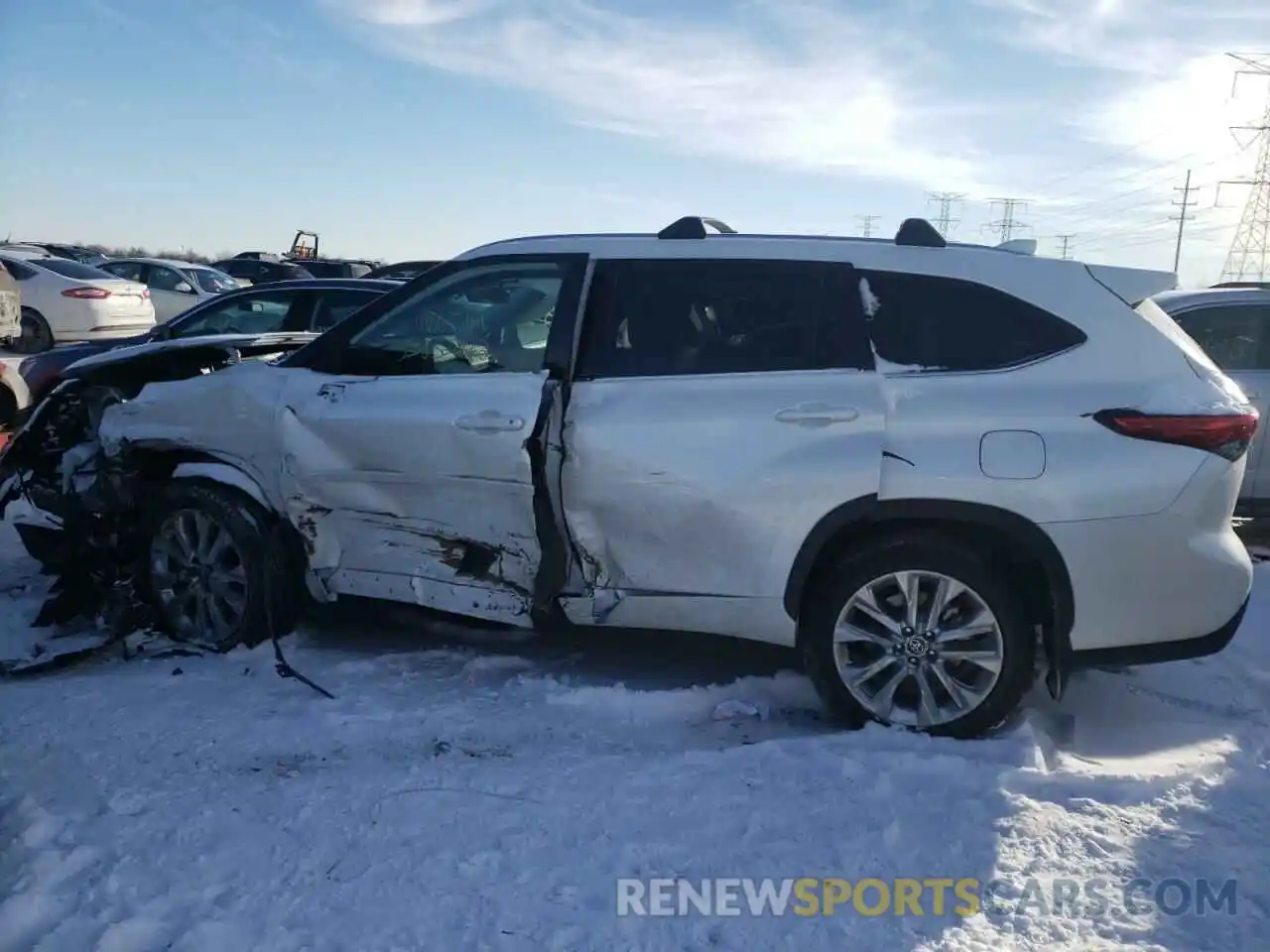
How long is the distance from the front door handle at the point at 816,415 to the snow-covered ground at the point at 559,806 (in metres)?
1.13

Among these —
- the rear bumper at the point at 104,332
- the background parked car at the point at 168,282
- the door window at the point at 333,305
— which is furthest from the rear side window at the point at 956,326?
the background parked car at the point at 168,282

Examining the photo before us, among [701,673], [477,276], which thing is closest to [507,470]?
[477,276]

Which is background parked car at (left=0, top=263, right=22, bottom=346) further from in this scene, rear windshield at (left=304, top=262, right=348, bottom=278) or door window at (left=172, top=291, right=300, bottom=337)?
rear windshield at (left=304, top=262, right=348, bottom=278)

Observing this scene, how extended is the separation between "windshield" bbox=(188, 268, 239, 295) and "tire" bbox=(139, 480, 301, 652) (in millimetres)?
17002

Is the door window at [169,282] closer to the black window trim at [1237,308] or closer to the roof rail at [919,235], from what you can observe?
the black window trim at [1237,308]

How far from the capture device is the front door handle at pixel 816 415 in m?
3.74

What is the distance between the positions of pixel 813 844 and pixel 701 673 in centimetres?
148

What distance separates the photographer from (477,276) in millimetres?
4414

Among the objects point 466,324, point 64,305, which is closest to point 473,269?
point 466,324

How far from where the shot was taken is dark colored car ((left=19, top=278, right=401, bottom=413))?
8.62 metres

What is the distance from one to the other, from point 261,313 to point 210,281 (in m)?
13.2

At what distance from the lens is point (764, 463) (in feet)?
12.4

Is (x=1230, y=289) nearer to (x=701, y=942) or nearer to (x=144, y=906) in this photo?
(x=701, y=942)

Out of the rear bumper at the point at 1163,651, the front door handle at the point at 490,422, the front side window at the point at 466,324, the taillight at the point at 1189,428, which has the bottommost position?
the rear bumper at the point at 1163,651
